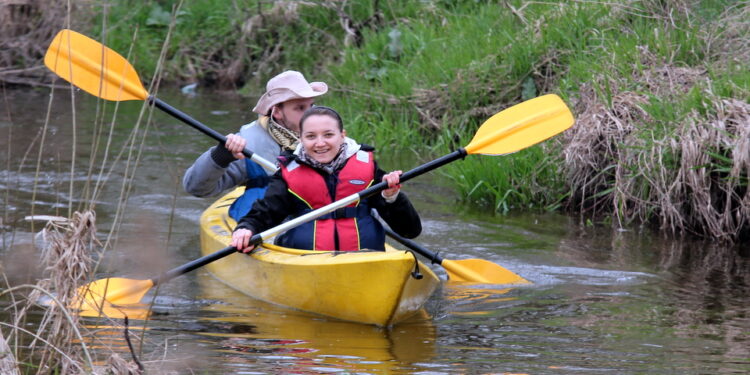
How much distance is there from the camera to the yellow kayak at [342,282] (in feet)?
14.4

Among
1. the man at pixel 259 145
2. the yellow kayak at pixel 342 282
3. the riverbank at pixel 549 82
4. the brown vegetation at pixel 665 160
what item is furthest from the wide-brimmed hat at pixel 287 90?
the brown vegetation at pixel 665 160

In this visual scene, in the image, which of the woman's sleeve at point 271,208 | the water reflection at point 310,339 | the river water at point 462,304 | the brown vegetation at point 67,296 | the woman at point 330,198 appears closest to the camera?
the brown vegetation at point 67,296

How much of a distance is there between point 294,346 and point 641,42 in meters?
4.31

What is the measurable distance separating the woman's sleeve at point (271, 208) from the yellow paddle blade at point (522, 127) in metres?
1.03

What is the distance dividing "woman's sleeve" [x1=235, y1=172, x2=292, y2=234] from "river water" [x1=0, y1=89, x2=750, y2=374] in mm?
398

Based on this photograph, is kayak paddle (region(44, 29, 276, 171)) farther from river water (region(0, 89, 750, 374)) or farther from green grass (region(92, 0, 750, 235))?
green grass (region(92, 0, 750, 235))

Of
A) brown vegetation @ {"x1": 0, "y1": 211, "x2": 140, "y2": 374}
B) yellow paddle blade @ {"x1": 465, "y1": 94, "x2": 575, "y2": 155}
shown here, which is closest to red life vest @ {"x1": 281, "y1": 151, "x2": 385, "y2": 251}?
yellow paddle blade @ {"x1": 465, "y1": 94, "x2": 575, "y2": 155}

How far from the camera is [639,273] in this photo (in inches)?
222

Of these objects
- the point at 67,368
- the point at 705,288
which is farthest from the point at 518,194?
the point at 67,368

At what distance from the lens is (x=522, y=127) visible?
546 centimetres

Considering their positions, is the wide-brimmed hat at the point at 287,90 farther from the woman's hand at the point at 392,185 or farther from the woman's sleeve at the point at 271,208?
the woman's hand at the point at 392,185

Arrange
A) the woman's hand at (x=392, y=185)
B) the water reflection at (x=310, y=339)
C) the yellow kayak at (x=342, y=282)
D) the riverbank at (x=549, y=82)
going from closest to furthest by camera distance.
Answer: the water reflection at (x=310, y=339) → the yellow kayak at (x=342, y=282) → the woman's hand at (x=392, y=185) → the riverbank at (x=549, y=82)

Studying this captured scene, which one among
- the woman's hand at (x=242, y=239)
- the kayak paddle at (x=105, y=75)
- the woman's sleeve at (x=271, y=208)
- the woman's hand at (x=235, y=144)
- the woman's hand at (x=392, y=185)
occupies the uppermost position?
the kayak paddle at (x=105, y=75)

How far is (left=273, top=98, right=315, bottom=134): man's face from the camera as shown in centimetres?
556
